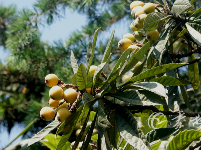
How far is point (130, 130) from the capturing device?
2.19 feet

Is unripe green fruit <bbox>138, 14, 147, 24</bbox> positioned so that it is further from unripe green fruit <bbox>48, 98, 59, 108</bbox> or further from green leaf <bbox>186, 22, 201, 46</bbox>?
unripe green fruit <bbox>48, 98, 59, 108</bbox>

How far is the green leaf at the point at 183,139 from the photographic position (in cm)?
73

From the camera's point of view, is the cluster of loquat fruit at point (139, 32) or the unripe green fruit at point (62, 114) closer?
the unripe green fruit at point (62, 114)

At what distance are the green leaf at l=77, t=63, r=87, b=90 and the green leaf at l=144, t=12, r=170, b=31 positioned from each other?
0.28 metres

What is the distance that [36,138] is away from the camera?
752 millimetres

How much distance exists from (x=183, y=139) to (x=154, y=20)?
0.40 metres

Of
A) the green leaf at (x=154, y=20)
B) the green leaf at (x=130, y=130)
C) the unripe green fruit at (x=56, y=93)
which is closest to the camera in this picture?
the green leaf at (x=130, y=130)

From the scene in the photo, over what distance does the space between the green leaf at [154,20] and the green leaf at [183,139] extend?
14.3 inches

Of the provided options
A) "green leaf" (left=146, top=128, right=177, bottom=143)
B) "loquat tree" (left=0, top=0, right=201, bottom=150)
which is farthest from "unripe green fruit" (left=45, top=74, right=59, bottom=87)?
"green leaf" (left=146, top=128, right=177, bottom=143)

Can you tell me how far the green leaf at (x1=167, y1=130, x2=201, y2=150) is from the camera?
733mm

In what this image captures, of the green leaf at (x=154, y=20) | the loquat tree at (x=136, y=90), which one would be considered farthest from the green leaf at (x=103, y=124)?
the green leaf at (x=154, y=20)

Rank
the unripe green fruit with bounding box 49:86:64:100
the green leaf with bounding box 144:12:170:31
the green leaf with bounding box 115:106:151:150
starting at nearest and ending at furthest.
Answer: the green leaf with bounding box 115:106:151:150
the unripe green fruit with bounding box 49:86:64:100
the green leaf with bounding box 144:12:170:31

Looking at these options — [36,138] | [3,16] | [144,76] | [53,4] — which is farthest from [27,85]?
[144,76]

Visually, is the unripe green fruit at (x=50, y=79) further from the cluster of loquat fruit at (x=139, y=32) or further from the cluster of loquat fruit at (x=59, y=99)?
the cluster of loquat fruit at (x=139, y=32)
